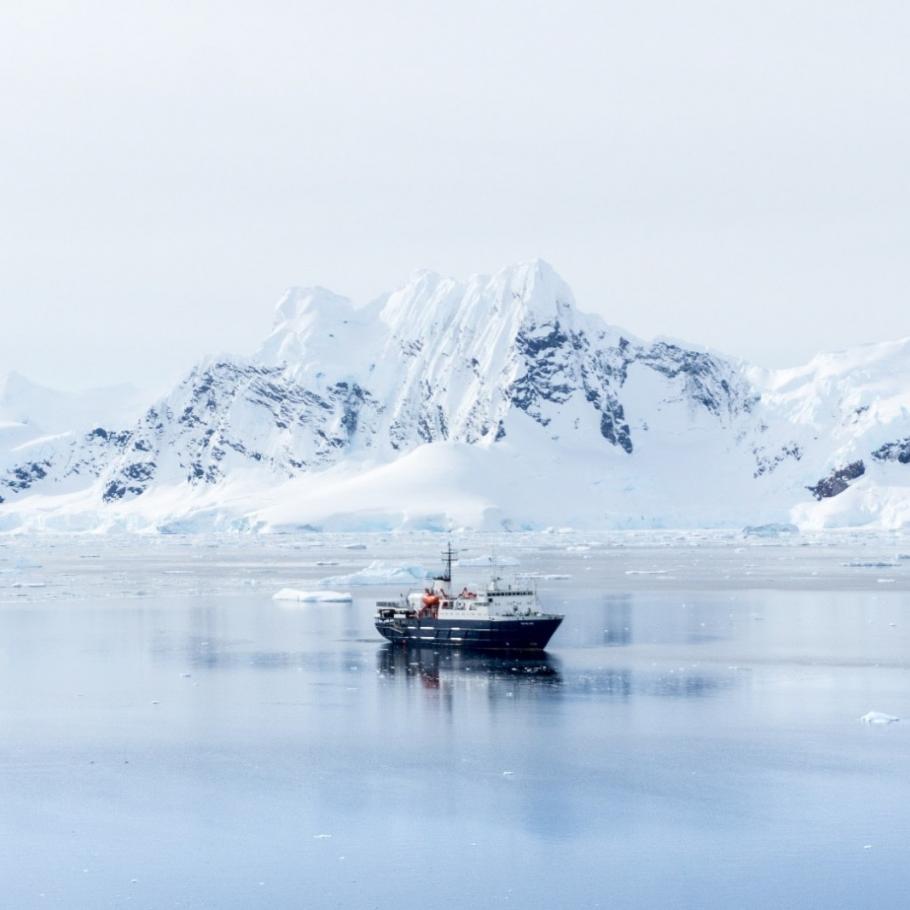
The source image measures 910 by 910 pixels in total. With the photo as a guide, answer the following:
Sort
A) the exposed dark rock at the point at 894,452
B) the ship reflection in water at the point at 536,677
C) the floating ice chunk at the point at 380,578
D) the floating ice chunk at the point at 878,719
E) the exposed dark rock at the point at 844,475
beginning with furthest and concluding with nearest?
the exposed dark rock at the point at 894,452, the exposed dark rock at the point at 844,475, the floating ice chunk at the point at 380,578, the ship reflection in water at the point at 536,677, the floating ice chunk at the point at 878,719

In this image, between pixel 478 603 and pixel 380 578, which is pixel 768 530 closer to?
pixel 380 578

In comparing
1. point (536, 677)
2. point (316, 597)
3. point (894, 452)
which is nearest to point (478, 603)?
point (536, 677)

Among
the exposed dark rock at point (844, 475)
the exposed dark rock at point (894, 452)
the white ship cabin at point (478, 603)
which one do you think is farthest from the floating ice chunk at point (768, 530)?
the white ship cabin at point (478, 603)

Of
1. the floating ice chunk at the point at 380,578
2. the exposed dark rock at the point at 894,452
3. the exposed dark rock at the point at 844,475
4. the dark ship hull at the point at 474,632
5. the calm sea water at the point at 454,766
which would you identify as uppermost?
the exposed dark rock at the point at 894,452

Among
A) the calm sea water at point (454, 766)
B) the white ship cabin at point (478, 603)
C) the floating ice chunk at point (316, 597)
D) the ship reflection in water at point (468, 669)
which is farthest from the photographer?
the floating ice chunk at point (316, 597)

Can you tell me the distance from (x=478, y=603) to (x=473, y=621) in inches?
32.9

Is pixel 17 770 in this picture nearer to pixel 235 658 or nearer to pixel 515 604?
pixel 235 658

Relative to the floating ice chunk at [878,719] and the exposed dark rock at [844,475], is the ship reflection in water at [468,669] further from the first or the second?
the exposed dark rock at [844,475]

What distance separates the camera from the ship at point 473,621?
49.2 meters

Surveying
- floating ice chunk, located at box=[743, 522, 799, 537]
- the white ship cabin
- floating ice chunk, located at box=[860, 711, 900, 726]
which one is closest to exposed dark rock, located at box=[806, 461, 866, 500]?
floating ice chunk, located at box=[743, 522, 799, 537]

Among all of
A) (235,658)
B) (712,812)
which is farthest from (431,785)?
(235,658)

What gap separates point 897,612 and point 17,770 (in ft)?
131

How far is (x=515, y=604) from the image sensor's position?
50719 mm

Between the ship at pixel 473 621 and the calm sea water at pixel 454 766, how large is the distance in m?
1.26
